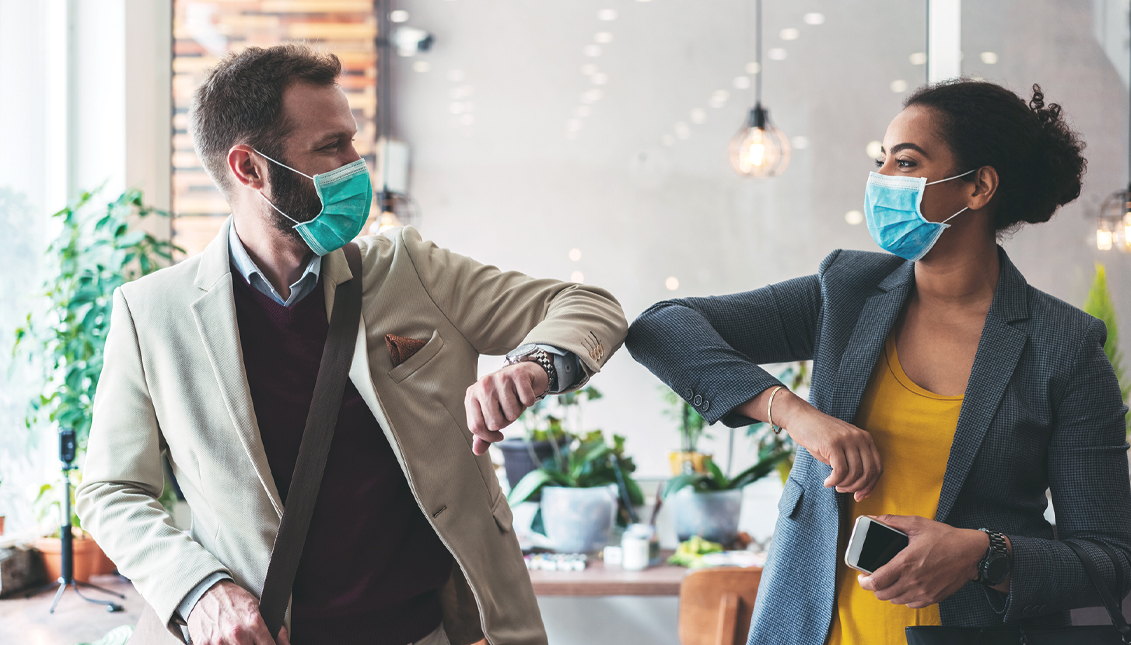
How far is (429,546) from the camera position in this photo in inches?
45.3

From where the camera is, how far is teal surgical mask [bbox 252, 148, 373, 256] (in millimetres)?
1197

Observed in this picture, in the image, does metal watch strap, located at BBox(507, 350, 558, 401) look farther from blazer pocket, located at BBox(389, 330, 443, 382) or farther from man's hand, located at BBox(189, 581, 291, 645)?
man's hand, located at BBox(189, 581, 291, 645)

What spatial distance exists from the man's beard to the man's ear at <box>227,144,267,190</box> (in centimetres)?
2

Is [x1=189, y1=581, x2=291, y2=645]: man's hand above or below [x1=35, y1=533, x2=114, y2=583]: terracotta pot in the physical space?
above

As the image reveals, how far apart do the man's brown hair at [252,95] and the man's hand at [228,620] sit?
0.65 meters

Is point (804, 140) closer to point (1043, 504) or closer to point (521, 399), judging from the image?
point (1043, 504)

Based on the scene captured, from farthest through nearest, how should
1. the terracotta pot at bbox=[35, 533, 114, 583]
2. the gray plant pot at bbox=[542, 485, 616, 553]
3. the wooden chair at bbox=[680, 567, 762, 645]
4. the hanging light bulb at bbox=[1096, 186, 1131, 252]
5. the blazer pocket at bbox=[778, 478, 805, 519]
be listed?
the hanging light bulb at bbox=[1096, 186, 1131, 252]
the gray plant pot at bbox=[542, 485, 616, 553]
the terracotta pot at bbox=[35, 533, 114, 583]
the wooden chair at bbox=[680, 567, 762, 645]
the blazer pocket at bbox=[778, 478, 805, 519]

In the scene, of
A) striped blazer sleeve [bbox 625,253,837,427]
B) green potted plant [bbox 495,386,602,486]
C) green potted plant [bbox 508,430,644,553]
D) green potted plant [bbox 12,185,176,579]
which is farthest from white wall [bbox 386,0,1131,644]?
striped blazer sleeve [bbox 625,253,837,427]

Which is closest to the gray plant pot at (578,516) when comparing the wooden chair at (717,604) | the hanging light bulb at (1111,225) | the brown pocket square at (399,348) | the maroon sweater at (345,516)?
the wooden chair at (717,604)

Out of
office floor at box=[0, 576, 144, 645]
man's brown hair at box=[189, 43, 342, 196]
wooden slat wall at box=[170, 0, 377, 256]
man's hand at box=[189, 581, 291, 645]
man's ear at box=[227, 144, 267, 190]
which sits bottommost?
office floor at box=[0, 576, 144, 645]

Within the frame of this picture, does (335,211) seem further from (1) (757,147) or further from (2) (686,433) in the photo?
(1) (757,147)

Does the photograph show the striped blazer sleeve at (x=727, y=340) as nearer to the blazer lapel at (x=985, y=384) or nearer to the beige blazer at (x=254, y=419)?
the beige blazer at (x=254, y=419)

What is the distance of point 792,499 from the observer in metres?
1.18

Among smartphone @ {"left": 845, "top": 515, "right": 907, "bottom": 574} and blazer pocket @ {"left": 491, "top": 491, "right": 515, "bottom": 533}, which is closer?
smartphone @ {"left": 845, "top": 515, "right": 907, "bottom": 574}
